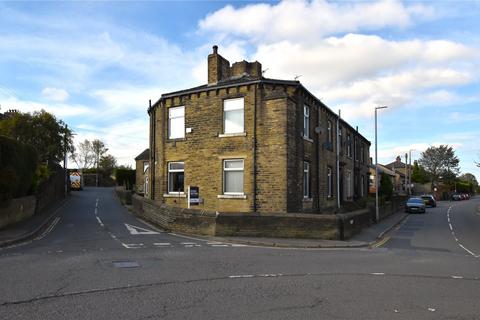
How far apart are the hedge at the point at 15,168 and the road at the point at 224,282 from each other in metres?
4.49

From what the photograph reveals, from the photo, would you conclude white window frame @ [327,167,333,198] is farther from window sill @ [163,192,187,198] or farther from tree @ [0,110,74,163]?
tree @ [0,110,74,163]

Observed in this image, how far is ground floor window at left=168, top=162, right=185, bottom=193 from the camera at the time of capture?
23.9 metres

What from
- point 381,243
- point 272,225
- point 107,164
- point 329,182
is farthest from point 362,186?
point 107,164

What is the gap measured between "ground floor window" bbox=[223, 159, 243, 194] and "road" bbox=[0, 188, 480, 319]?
676 cm

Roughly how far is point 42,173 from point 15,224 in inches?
431

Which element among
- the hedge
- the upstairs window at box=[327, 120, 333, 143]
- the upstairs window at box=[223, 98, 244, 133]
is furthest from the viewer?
the upstairs window at box=[327, 120, 333, 143]

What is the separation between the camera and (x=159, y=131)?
84.0 ft

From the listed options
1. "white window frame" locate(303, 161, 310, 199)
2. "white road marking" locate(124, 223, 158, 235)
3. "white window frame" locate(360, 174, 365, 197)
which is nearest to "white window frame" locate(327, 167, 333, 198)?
"white window frame" locate(303, 161, 310, 199)

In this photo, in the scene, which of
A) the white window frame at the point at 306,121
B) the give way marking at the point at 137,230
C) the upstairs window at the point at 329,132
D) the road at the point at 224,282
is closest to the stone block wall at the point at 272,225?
the give way marking at the point at 137,230

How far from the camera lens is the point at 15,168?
20.3 meters

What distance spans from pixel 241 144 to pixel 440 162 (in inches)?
4208

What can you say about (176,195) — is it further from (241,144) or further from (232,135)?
(241,144)

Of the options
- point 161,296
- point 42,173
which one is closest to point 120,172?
point 42,173

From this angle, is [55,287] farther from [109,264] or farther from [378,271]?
[378,271]
